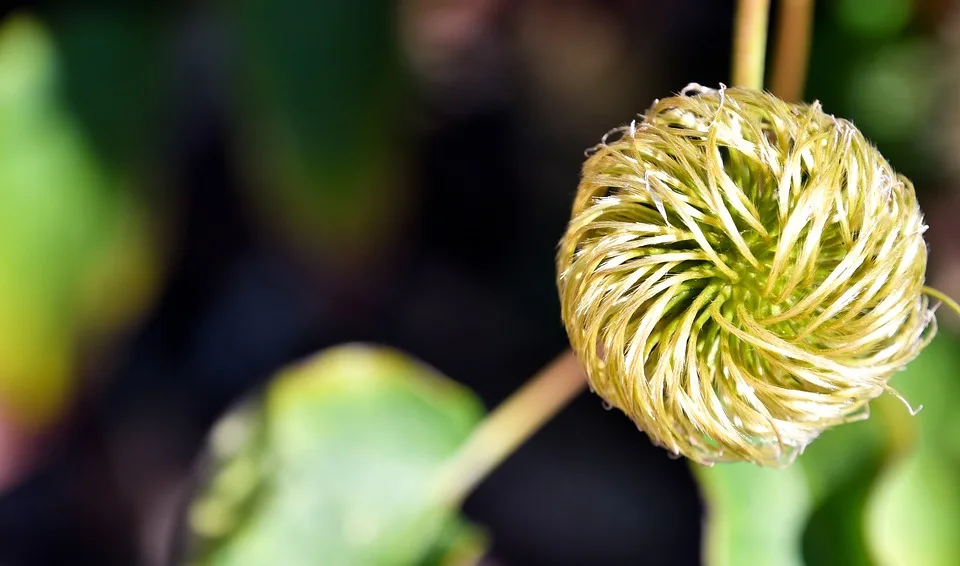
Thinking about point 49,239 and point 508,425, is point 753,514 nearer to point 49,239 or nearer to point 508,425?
point 508,425

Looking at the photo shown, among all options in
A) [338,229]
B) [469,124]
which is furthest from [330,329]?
[469,124]

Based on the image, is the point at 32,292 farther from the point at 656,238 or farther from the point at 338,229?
the point at 656,238

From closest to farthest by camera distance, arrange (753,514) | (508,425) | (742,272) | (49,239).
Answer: (742,272), (753,514), (508,425), (49,239)

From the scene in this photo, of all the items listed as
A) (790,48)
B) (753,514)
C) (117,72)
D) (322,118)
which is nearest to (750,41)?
(790,48)

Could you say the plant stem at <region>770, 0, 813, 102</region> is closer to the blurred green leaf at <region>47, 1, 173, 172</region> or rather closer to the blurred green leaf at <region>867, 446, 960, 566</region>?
the blurred green leaf at <region>867, 446, 960, 566</region>

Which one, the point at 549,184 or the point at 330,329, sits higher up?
the point at 549,184

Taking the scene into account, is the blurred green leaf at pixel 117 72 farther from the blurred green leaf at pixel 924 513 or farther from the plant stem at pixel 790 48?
the blurred green leaf at pixel 924 513
